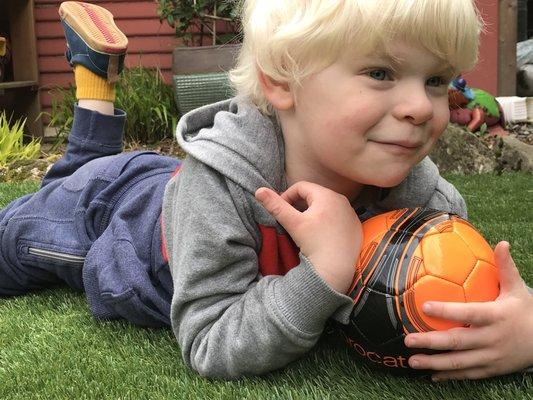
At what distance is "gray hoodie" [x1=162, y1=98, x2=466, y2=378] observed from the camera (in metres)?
1.57

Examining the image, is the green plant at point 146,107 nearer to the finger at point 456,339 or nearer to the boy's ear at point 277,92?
the boy's ear at point 277,92

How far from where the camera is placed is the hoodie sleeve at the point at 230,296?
1562 mm

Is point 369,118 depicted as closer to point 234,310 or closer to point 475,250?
point 475,250

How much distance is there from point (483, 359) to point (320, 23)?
2.61 ft

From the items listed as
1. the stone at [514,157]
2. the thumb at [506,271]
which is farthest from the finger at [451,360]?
the stone at [514,157]

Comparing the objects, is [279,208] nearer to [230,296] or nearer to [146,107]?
[230,296]

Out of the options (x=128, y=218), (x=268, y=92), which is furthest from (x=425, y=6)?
(x=128, y=218)

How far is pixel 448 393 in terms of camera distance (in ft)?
5.14

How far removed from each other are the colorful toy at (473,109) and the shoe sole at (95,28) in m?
4.55

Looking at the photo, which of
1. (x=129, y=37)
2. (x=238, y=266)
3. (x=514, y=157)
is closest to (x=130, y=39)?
(x=129, y=37)

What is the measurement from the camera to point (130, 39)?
27.9 feet

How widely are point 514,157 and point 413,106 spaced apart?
4789 mm

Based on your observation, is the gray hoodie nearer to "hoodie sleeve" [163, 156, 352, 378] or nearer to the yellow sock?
"hoodie sleeve" [163, 156, 352, 378]

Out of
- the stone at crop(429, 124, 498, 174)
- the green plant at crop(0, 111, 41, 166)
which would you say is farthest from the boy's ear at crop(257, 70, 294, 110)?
the green plant at crop(0, 111, 41, 166)
